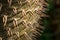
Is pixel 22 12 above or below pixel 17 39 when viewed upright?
above

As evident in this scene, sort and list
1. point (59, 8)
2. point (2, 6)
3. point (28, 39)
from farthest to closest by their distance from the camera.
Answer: point (59, 8) < point (28, 39) < point (2, 6)

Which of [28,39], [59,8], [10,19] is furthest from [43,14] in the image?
[59,8]

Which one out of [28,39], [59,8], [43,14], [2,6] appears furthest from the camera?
[59,8]

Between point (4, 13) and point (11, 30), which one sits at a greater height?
point (4, 13)

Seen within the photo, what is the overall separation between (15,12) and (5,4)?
94 mm

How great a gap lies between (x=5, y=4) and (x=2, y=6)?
0.09 ft

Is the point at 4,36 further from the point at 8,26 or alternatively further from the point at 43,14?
the point at 43,14

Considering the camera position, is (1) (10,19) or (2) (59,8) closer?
(1) (10,19)

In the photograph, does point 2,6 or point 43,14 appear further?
point 43,14

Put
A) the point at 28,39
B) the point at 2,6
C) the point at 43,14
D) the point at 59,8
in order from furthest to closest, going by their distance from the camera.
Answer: the point at 59,8, the point at 43,14, the point at 28,39, the point at 2,6

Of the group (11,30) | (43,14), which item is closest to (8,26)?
(11,30)

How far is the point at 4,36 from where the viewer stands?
6.79 ft

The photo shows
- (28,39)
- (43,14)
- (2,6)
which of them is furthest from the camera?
(43,14)

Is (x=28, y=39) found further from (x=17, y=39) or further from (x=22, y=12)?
(x=22, y=12)
